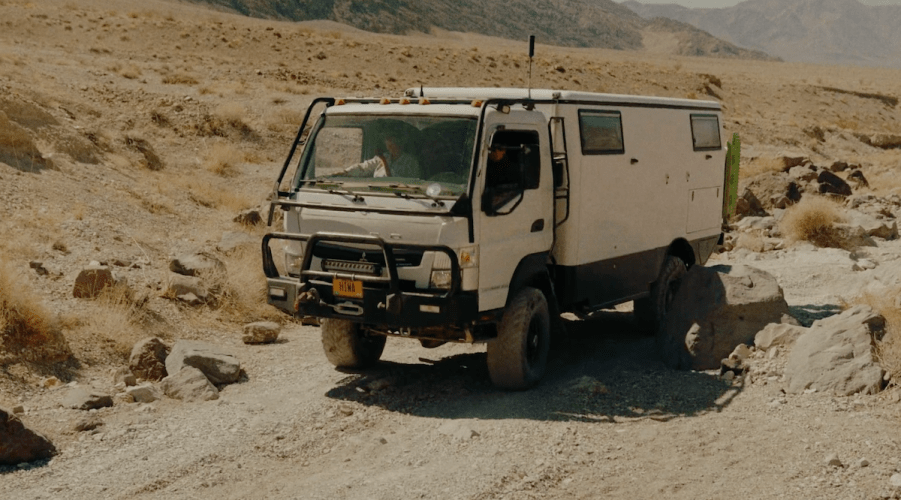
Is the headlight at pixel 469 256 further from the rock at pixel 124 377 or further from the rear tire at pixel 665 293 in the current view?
the rock at pixel 124 377

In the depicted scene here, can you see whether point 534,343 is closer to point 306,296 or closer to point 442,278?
point 442,278

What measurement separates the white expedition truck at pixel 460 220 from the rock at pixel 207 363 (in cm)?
92

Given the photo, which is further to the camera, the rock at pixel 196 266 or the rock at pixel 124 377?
the rock at pixel 196 266

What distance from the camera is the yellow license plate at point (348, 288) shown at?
8.52m

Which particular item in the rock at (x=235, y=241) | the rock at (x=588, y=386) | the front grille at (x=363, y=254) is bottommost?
the rock at (x=588, y=386)

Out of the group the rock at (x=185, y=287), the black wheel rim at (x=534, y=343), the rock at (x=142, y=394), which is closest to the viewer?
the rock at (x=142, y=394)

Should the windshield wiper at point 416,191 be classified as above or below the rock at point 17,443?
above

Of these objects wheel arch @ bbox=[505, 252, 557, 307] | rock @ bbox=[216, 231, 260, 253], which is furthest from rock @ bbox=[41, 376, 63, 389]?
rock @ bbox=[216, 231, 260, 253]

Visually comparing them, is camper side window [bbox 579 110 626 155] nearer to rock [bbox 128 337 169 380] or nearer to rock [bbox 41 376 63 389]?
rock [bbox 128 337 169 380]

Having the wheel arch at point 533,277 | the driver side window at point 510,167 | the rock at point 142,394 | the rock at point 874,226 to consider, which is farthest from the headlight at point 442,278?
the rock at point 874,226

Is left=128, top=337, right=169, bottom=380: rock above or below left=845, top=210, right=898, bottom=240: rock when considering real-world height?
below

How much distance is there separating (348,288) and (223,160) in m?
14.4

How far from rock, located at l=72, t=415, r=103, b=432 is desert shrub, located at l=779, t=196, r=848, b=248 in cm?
1358

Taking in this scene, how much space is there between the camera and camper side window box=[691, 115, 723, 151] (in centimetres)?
1220
